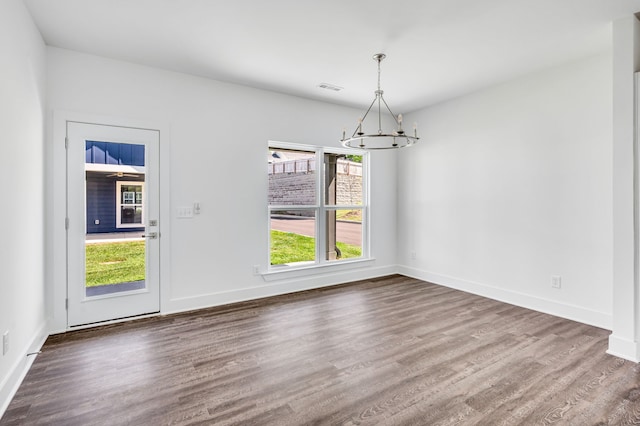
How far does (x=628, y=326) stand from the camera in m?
2.69

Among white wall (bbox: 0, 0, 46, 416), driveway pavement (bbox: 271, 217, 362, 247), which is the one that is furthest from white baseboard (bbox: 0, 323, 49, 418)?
driveway pavement (bbox: 271, 217, 362, 247)

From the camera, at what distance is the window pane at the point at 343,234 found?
521 centimetres

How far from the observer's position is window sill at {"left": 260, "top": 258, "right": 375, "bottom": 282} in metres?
4.48

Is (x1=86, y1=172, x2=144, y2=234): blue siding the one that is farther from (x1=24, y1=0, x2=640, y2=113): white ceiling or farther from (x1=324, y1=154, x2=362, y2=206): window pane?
(x1=324, y1=154, x2=362, y2=206): window pane

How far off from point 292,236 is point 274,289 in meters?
0.80

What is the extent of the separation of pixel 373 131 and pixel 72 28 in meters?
4.01

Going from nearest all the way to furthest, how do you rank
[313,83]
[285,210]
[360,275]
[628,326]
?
[628,326] → [313,83] → [285,210] → [360,275]

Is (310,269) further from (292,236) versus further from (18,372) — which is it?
(18,372)

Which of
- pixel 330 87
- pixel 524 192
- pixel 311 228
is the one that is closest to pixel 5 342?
pixel 311 228

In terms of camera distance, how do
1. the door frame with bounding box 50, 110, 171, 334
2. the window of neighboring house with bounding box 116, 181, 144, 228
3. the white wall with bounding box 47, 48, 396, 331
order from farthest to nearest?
the window of neighboring house with bounding box 116, 181, 144, 228, the white wall with bounding box 47, 48, 396, 331, the door frame with bounding box 50, 110, 171, 334

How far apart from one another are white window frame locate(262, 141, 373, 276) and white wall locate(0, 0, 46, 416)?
2.36 metres

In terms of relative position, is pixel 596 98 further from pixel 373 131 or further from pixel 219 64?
pixel 219 64

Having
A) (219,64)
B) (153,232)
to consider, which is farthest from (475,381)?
(219,64)

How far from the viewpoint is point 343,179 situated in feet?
17.4
